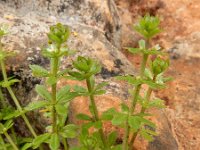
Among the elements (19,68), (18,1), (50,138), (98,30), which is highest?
(18,1)

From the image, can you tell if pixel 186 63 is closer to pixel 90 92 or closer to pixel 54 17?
pixel 54 17

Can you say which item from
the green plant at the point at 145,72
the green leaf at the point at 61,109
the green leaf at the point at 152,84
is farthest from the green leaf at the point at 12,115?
the green leaf at the point at 152,84

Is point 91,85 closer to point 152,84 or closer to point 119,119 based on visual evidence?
point 119,119

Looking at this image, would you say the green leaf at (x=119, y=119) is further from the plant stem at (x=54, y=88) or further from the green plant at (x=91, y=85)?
the plant stem at (x=54, y=88)

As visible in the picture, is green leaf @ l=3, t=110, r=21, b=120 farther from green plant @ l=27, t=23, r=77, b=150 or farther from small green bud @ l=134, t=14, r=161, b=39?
small green bud @ l=134, t=14, r=161, b=39

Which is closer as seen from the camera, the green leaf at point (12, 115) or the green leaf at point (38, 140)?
the green leaf at point (38, 140)

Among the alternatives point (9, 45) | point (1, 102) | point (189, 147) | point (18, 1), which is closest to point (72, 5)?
point (18, 1)
